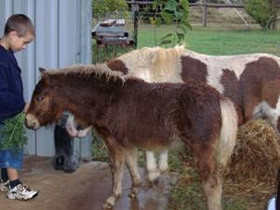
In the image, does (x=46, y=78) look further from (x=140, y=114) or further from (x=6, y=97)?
(x=140, y=114)

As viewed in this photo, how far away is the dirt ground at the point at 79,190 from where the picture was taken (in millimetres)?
5355

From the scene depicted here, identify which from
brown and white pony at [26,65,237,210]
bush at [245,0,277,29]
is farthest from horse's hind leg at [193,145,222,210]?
bush at [245,0,277,29]

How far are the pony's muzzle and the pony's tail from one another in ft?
5.07

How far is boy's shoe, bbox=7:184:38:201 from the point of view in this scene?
17.8ft

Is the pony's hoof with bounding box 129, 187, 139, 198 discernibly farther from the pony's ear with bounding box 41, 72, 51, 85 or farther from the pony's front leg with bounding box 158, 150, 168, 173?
the pony's ear with bounding box 41, 72, 51, 85

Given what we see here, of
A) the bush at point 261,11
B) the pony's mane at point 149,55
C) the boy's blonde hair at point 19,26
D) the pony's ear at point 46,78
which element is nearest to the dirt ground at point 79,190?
the pony's ear at point 46,78

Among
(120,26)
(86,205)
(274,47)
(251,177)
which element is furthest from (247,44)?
(86,205)

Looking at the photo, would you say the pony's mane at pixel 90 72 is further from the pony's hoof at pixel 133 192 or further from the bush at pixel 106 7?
the bush at pixel 106 7

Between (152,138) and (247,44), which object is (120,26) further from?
(247,44)

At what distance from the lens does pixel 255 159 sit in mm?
6453

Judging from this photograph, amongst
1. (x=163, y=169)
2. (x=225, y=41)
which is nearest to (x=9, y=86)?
(x=163, y=169)

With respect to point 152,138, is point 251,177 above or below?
below

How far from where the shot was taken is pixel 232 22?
2450 cm

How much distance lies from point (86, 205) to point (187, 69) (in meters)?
1.70
